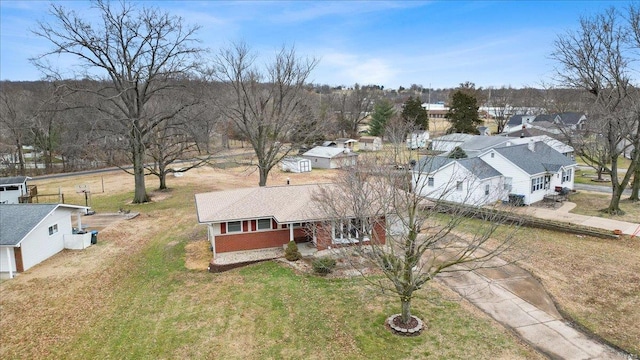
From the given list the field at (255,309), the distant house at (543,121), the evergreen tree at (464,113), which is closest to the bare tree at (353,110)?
the evergreen tree at (464,113)

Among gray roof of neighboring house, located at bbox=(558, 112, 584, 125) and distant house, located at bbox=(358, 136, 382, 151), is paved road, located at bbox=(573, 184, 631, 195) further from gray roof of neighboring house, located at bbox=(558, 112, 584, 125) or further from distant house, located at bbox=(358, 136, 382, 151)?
gray roof of neighboring house, located at bbox=(558, 112, 584, 125)

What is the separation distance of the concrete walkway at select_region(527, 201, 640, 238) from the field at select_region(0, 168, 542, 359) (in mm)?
14670

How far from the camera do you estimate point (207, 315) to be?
15539 millimetres

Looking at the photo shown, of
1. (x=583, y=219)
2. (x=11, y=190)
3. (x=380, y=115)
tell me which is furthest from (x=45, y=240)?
(x=380, y=115)

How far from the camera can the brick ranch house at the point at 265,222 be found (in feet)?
68.0

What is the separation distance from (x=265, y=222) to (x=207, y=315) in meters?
7.12

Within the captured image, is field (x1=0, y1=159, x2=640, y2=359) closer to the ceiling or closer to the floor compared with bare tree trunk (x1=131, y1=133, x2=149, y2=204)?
closer to the floor

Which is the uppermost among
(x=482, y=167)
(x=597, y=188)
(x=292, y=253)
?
(x=482, y=167)

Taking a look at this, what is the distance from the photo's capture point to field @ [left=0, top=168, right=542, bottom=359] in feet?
43.7

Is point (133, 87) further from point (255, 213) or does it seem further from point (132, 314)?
point (132, 314)

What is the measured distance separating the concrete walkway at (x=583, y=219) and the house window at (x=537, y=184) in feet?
7.87

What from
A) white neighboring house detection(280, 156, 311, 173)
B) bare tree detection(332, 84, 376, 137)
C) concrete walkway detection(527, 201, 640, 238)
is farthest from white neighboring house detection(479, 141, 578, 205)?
bare tree detection(332, 84, 376, 137)

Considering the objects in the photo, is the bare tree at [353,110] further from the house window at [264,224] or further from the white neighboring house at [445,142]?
the house window at [264,224]

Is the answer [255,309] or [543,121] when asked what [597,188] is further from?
[543,121]
